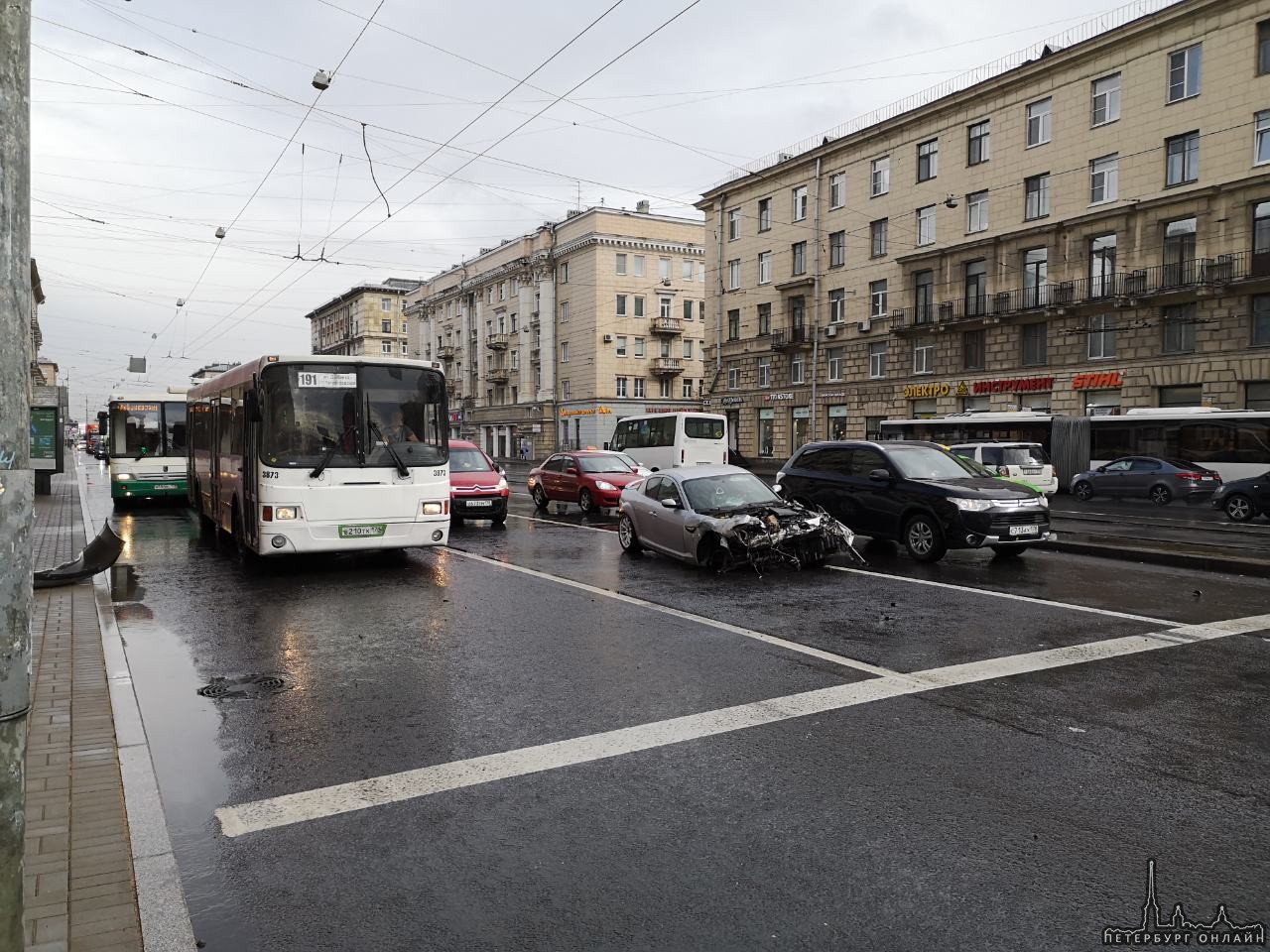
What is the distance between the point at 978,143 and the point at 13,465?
42722 mm

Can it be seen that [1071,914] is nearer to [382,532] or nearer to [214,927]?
[214,927]

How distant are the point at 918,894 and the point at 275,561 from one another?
11.3 m

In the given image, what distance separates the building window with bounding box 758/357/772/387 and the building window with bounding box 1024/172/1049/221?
54.7 feet

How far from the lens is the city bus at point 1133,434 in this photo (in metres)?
25.3

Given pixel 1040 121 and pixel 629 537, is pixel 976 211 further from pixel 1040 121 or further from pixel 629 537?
pixel 629 537

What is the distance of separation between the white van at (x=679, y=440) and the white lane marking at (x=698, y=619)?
58.2 ft

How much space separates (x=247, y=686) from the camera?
646 cm

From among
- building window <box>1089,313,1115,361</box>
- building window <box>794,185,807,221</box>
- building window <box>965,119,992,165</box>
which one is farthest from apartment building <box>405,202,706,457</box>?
building window <box>1089,313,1115,361</box>

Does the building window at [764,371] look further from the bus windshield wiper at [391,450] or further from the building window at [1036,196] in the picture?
the bus windshield wiper at [391,450]

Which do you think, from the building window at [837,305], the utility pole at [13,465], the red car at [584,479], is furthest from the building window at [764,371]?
the utility pole at [13,465]

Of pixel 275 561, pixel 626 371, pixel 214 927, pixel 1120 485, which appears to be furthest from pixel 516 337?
pixel 214 927

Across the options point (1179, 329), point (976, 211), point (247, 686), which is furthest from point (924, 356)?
point (247, 686)

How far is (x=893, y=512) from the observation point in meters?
13.0

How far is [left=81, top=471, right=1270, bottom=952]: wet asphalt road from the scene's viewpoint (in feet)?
10.8
